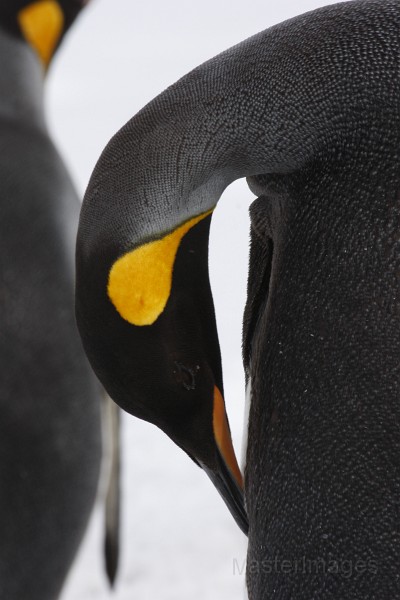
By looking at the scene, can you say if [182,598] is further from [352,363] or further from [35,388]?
[352,363]

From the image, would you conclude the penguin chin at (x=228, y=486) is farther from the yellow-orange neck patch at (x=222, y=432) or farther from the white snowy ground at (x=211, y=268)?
the white snowy ground at (x=211, y=268)

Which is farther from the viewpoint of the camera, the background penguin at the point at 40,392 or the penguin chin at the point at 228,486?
the background penguin at the point at 40,392

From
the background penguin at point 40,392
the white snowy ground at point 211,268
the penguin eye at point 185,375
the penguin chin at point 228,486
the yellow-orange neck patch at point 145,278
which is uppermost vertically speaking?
the yellow-orange neck patch at point 145,278

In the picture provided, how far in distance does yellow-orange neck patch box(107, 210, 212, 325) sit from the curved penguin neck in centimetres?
122

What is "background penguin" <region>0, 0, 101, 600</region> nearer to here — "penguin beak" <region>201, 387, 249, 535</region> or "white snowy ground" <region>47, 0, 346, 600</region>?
"white snowy ground" <region>47, 0, 346, 600</region>

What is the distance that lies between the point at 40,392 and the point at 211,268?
2.12ft

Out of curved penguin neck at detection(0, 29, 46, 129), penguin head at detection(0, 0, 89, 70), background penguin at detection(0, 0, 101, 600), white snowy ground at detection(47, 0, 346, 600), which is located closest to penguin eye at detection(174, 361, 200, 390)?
white snowy ground at detection(47, 0, 346, 600)

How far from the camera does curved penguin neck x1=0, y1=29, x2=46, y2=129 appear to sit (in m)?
2.20

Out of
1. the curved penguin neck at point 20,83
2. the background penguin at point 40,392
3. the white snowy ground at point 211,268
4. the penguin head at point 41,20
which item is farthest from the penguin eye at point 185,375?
the penguin head at point 41,20

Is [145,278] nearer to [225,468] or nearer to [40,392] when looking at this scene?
[225,468]

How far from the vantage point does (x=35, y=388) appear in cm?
192

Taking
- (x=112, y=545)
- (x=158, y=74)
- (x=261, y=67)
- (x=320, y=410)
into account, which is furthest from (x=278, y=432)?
(x=158, y=74)

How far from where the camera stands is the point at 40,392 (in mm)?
1922

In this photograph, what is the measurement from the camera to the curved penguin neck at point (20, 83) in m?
2.20
